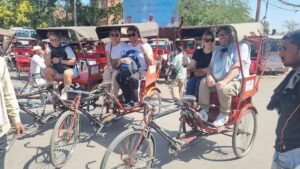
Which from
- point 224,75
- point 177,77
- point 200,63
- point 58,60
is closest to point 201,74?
point 200,63

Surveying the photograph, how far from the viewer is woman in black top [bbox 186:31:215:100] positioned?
5.29m

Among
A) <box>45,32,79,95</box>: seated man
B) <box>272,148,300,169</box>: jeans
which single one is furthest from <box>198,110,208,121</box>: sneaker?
<box>45,32,79,95</box>: seated man

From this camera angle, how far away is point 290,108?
2461 mm

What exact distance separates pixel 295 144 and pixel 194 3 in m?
22.4

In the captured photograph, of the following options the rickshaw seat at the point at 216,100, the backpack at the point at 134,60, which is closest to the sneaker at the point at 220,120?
the rickshaw seat at the point at 216,100

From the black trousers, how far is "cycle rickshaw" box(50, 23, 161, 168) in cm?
18

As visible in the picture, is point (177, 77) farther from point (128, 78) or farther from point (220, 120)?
point (220, 120)

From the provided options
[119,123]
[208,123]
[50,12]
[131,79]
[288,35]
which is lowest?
[119,123]

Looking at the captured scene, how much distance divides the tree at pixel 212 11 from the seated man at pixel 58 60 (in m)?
16.2

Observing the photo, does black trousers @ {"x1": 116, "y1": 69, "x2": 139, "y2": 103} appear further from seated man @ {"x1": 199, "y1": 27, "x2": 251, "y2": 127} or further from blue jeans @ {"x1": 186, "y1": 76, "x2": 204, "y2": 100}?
seated man @ {"x1": 199, "y1": 27, "x2": 251, "y2": 127}

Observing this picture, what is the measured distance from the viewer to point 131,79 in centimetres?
603

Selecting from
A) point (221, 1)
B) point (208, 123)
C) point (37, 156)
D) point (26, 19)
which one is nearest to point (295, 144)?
point (208, 123)

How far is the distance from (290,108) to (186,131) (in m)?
2.73

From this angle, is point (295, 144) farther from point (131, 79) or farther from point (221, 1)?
point (221, 1)
